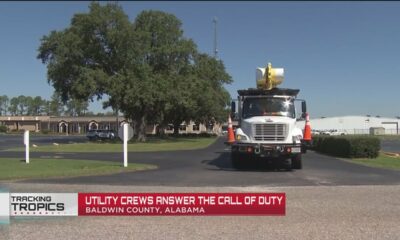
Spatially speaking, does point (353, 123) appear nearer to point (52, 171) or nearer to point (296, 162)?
point (296, 162)

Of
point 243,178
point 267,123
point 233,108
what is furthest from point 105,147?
→ point 243,178

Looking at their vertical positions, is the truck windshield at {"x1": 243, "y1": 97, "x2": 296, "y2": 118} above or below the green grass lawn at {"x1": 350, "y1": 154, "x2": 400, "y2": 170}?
above

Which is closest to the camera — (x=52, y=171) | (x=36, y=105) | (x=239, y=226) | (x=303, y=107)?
(x=239, y=226)

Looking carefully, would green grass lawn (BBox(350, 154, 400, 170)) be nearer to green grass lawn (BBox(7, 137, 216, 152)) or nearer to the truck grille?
the truck grille

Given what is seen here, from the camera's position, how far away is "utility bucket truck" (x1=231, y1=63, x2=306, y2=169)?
19594mm

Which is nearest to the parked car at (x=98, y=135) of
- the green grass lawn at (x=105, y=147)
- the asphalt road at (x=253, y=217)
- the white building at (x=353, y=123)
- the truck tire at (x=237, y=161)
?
the green grass lawn at (x=105, y=147)

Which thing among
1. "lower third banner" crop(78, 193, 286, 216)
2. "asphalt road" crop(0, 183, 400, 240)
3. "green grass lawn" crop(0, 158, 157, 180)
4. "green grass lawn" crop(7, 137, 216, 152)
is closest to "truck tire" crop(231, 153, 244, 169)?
"green grass lawn" crop(0, 158, 157, 180)

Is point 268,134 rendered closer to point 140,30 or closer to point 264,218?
point 264,218

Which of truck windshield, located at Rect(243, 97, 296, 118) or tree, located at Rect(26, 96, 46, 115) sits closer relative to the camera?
truck windshield, located at Rect(243, 97, 296, 118)

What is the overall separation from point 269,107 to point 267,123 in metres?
0.91

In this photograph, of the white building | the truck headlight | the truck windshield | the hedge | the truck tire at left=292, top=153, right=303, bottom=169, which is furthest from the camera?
the white building

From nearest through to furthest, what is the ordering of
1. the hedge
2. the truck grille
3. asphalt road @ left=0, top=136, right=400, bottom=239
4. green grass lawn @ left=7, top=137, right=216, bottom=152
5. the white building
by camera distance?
1. asphalt road @ left=0, top=136, right=400, bottom=239
2. the truck grille
3. the hedge
4. green grass lawn @ left=7, top=137, right=216, bottom=152
5. the white building

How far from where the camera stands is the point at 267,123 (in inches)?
777

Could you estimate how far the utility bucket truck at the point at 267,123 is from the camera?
64.3ft
